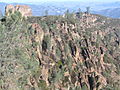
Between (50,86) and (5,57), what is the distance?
43894 mm

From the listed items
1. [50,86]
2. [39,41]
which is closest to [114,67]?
[39,41]

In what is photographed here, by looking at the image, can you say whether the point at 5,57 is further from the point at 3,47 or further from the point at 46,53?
the point at 46,53

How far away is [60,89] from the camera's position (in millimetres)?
82562

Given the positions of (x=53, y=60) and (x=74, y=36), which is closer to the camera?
(x=53, y=60)

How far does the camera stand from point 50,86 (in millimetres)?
80438

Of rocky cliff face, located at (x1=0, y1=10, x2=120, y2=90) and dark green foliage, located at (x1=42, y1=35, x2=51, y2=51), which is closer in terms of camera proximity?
rocky cliff face, located at (x1=0, y1=10, x2=120, y2=90)

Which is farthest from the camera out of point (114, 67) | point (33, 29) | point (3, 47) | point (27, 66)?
point (114, 67)

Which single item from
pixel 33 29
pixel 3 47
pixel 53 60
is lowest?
pixel 53 60

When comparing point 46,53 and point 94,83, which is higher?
point 46,53

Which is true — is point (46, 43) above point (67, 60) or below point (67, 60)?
above

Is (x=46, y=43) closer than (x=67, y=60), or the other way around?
(x=67, y=60)

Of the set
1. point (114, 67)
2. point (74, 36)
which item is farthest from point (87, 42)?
point (114, 67)

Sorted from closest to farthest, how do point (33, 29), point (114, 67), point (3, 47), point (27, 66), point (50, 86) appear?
point (3, 47) < point (27, 66) < point (50, 86) < point (33, 29) < point (114, 67)

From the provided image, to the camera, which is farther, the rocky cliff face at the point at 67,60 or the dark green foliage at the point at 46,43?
the dark green foliage at the point at 46,43
